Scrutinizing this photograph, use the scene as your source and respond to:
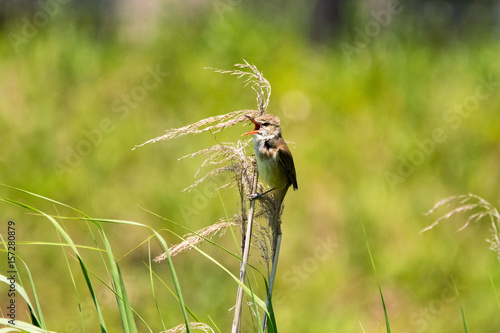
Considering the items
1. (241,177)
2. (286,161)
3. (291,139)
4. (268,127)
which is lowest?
(241,177)

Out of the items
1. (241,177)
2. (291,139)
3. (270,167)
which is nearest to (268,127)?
(270,167)

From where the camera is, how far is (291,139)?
7727 mm

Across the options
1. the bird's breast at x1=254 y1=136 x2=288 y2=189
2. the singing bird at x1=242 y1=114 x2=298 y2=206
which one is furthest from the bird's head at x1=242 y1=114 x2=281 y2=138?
the bird's breast at x1=254 y1=136 x2=288 y2=189

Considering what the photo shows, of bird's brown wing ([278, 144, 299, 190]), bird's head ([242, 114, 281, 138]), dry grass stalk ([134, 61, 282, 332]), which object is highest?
bird's brown wing ([278, 144, 299, 190])

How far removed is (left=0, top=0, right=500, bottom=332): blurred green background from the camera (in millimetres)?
6668

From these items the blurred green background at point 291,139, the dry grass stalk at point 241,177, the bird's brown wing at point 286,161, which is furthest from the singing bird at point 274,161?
the blurred green background at point 291,139

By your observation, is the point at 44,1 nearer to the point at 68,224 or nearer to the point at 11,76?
the point at 11,76

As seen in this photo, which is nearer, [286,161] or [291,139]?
[286,161]

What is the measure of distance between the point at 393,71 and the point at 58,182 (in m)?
4.10

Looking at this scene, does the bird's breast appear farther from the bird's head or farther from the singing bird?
the bird's head

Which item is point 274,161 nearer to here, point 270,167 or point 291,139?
point 270,167

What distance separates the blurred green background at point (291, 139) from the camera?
6668mm

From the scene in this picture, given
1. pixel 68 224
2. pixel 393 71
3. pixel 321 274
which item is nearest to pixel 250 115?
pixel 321 274

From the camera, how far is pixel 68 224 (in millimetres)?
7125
